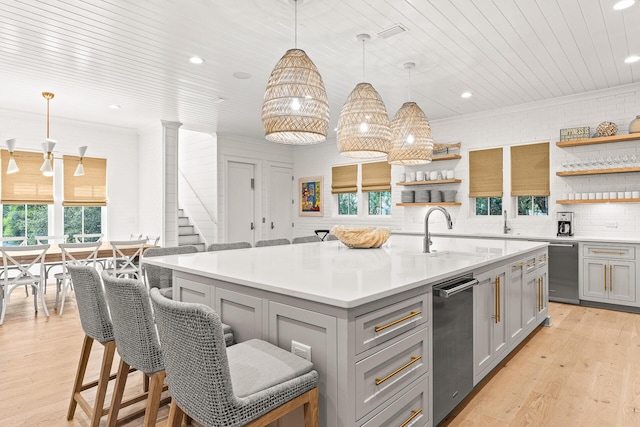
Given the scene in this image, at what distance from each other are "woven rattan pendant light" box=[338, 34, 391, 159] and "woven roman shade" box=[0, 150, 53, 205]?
5.83 metres

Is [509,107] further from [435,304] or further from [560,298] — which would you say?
[435,304]

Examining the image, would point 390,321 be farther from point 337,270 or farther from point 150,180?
point 150,180

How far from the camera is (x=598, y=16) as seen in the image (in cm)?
304

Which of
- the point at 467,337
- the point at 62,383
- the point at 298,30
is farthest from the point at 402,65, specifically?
the point at 62,383

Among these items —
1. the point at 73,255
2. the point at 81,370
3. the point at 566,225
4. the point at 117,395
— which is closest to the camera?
the point at 117,395

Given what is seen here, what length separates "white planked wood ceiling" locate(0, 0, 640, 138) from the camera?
9.58ft

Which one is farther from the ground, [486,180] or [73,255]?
[486,180]

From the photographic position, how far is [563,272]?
486cm

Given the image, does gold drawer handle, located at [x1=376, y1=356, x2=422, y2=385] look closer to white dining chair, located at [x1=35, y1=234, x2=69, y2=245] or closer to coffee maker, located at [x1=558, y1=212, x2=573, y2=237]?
coffee maker, located at [x1=558, y1=212, x2=573, y2=237]

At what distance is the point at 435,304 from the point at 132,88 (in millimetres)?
4594

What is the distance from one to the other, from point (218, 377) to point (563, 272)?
506 centimetres

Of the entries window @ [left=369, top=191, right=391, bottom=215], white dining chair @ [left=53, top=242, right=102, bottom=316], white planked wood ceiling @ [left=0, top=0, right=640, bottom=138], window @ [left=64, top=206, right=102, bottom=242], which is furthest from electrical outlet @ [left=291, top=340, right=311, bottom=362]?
window @ [left=64, top=206, right=102, bottom=242]

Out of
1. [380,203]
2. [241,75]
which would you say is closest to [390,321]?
[241,75]

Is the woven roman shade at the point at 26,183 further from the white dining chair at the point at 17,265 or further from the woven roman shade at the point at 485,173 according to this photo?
the woven roman shade at the point at 485,173
